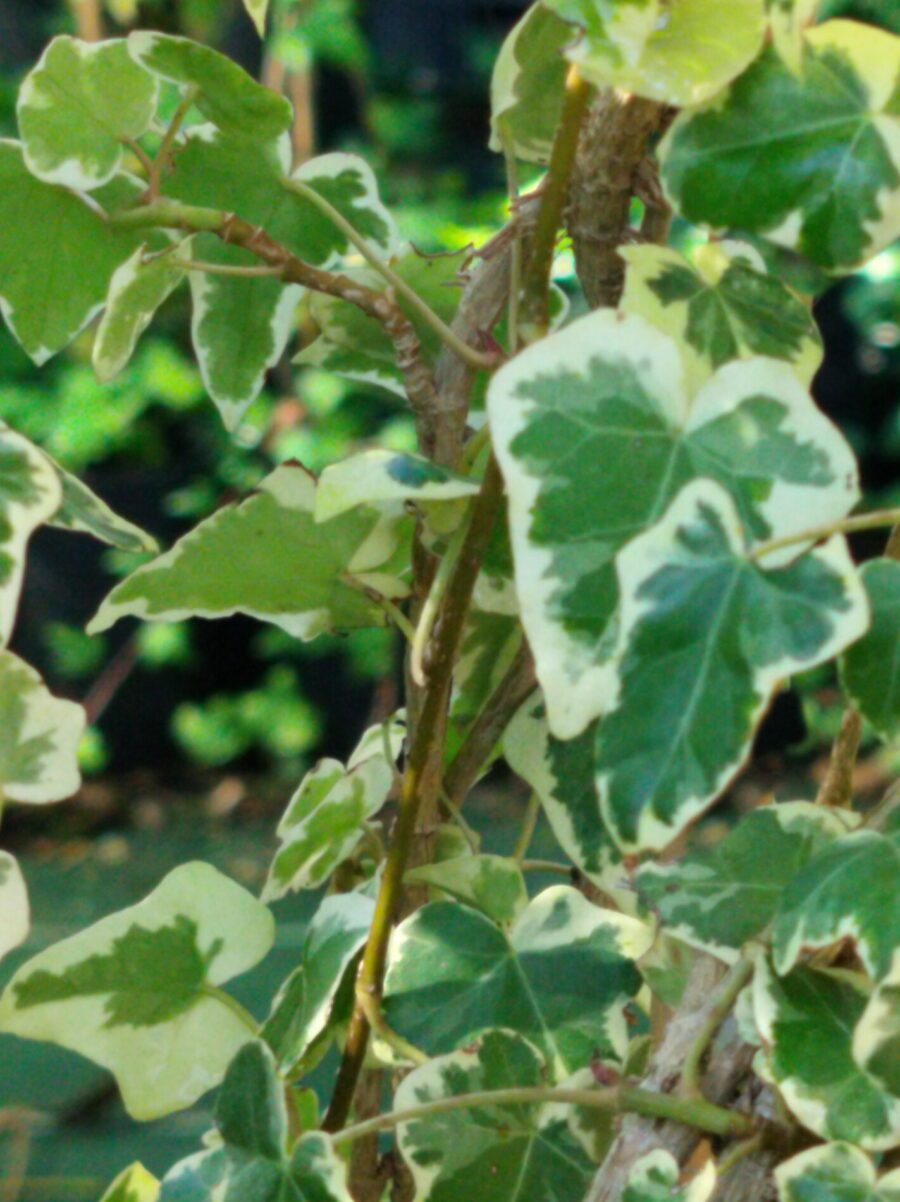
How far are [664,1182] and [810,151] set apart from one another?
0.29m

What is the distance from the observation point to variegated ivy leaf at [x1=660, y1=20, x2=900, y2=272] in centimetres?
38

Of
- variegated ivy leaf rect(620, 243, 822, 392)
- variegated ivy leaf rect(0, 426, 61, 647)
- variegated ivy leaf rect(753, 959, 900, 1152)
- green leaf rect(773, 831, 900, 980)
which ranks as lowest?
variegated ivy leaf rect(753, 959, 900, 1152)

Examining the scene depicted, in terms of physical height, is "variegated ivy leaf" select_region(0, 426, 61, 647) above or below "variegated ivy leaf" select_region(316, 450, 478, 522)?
below

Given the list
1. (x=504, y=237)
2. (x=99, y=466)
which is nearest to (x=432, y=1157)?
(x=504, y=237)

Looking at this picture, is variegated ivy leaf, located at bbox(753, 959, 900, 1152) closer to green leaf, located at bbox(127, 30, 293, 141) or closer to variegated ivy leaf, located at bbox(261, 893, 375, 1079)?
variegated ivy leaf, located at bbox(261, 893, 375, 1079)

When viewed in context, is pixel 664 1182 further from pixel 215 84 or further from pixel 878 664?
pixel 215 84

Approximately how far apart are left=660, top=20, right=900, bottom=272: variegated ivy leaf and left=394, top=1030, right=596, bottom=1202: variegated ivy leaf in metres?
0.27

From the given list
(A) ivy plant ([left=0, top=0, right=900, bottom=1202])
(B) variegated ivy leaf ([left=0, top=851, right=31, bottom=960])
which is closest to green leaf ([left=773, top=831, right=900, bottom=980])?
(A) ivy plant ([left=0, top=0, right=900, bottom=1202])

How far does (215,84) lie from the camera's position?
0.46 m

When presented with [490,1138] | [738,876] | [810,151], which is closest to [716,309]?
[810,151]

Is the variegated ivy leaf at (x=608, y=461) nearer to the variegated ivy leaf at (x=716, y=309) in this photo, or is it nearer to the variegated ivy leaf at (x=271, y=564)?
the variegated ivy leaf at (x=716, y=309)

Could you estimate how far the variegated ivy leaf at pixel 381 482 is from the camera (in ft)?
1.26

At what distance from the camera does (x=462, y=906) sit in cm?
50

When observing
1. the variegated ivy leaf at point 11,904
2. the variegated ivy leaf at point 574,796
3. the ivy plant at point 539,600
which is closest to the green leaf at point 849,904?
the ivy plant at point 539,600
